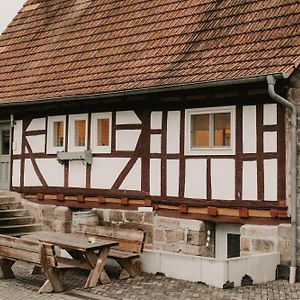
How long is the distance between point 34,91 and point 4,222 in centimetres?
315

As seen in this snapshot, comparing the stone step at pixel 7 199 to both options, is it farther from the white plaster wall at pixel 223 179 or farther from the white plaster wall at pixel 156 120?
the white plaster wall at pixel 223 179

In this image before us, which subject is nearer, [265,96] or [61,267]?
[61,267]

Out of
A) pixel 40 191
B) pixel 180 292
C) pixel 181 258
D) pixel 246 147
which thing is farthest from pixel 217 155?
pixel 40 191


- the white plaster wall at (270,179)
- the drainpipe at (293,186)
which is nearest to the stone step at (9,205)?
the white plaster wall at (270,179)

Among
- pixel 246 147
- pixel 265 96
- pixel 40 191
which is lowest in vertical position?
pixel 40 191

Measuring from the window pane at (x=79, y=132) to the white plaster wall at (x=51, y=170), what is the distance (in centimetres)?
72

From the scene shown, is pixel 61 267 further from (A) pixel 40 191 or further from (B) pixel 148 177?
(A) pixel 40 191

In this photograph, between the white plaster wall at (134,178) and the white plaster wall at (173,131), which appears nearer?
the white plaster wall at (173,131)

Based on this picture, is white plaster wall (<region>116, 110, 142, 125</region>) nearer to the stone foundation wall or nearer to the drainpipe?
the stone foundation wall

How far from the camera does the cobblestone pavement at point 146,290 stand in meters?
8.92

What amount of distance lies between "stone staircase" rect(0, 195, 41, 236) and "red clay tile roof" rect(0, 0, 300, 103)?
8.18 feet

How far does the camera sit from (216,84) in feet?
34.4

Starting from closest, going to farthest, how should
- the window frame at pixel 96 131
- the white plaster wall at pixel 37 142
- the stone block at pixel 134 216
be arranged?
1. the stone block at pixel 134 216
2. the window frame at pixel 96 131
3. the white plaster wall at pixel 37 142

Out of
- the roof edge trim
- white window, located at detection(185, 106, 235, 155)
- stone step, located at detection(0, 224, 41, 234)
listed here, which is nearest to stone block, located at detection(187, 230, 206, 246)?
white window, located at detection(185, 106, 235, 155)
